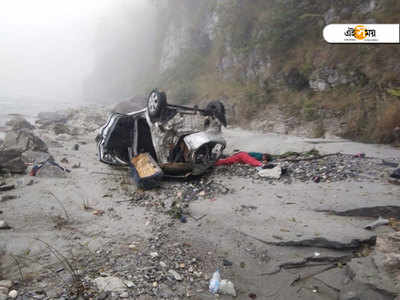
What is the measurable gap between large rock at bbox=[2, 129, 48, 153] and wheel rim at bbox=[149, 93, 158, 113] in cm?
416

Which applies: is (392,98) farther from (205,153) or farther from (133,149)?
(133,149)

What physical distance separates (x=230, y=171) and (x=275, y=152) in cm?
187

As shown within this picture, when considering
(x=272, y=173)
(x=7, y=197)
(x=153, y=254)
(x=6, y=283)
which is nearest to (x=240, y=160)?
(x=272, y=173)

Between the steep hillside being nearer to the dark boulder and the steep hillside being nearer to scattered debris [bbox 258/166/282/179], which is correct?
the dark boulder

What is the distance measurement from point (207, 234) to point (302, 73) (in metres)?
11.1

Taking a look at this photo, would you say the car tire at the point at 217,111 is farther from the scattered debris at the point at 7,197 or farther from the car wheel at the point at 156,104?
the scattered debris at the point at 7,197

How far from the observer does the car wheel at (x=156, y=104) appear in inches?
211

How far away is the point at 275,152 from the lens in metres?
6.88

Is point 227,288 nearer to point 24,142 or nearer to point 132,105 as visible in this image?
point 24,142

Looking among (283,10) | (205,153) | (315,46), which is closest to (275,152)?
(205,153)

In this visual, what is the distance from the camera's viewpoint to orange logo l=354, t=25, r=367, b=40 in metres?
8.59

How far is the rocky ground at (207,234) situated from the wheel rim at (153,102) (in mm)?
1619

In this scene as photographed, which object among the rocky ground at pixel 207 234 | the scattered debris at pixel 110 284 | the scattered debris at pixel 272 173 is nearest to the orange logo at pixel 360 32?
the rocky ground at pixel 207 234

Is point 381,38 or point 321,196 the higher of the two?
point 381,38
